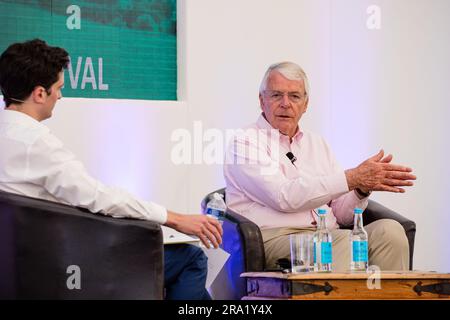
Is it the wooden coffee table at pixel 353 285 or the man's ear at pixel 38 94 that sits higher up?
the man's ear at pixel 38 94

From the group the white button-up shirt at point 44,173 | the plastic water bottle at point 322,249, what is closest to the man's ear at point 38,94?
the white button-up shirt at point 44,173

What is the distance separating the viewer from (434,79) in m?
5.80

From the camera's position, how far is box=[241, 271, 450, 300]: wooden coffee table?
3.47 m

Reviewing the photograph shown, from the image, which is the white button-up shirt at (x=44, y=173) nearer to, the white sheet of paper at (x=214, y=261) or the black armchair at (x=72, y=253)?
the black armchair at (x=72, y=253)

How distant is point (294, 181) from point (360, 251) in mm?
478

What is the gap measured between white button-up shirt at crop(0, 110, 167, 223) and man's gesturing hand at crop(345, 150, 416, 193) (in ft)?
4.28

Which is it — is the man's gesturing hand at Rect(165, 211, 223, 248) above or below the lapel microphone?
below

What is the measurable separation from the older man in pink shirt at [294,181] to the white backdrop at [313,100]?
2.34 ft

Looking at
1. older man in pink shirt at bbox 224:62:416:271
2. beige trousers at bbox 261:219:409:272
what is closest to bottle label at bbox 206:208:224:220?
older man in pink shirt at bbox 224:62:416:271

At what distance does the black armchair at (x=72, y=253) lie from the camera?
308 centimetres

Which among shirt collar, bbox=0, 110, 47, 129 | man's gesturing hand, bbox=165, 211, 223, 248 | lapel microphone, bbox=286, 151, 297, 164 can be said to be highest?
shirt collar, bbox=0, 110, 47, 129

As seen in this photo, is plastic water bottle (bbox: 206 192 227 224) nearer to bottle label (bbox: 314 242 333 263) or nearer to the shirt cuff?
bottle label (bbox: 314 242 333 263)

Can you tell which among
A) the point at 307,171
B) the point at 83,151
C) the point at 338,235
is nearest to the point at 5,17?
the point at 83,151

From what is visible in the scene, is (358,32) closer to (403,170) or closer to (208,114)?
(208,114)
